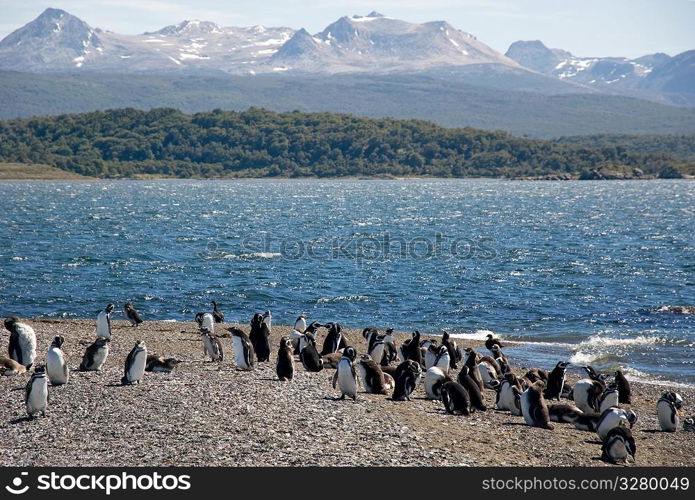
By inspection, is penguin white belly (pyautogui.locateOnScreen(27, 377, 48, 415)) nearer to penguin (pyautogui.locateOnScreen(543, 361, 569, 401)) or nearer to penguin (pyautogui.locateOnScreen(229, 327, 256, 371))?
penguin (pyautogui.locateOnScreen(229, 327, 256, 371))

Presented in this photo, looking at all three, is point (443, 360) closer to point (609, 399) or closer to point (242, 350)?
point (609, 399)

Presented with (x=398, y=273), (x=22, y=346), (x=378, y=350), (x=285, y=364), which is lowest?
(x=398, y=273)

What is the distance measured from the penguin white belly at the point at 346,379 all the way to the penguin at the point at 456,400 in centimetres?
167

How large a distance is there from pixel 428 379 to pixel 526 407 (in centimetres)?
242

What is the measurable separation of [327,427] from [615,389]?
6877 millimetres

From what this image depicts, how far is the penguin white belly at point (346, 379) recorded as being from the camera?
17859 mm

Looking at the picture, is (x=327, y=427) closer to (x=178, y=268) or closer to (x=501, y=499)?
(x=501, y=499)

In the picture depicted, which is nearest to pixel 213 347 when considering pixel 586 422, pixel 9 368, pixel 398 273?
pixel 9 368

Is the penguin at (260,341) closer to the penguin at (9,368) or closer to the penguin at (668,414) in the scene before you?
the penguin at (9,368)

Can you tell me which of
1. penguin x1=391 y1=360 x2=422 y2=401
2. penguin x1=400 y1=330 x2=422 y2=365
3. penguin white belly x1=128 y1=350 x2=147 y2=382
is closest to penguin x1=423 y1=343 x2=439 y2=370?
penguin x1=400 y1=330 x2=422 y2=365

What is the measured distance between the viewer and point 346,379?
17.9 m

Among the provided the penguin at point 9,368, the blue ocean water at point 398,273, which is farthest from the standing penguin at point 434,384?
the penguin at point 9,368

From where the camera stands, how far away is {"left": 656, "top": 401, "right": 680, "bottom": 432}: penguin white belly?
59.9 feet

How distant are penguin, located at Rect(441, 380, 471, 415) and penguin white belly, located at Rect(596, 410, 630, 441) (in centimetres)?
242
